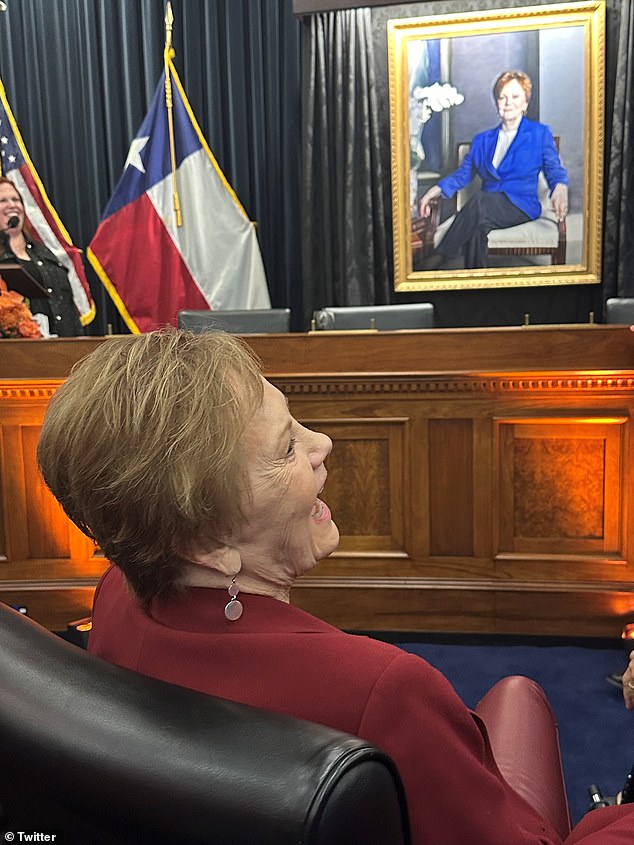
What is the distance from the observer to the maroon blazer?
0.68 metres

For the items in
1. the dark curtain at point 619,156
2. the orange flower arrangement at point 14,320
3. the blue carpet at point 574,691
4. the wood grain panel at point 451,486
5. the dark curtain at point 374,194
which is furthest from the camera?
the dark curtain at point 374,194

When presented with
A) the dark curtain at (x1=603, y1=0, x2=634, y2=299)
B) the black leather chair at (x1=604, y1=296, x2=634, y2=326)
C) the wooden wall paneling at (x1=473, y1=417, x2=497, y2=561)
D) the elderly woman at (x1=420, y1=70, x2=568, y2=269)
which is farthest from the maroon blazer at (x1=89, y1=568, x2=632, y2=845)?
the elderly woman at (x1=420, y1=70, x2=568, y2=269)

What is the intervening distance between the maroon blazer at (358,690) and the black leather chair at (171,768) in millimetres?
140

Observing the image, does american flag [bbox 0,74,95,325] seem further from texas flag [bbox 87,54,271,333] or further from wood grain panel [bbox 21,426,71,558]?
wood grain panel [bbox 21,426,71,558]

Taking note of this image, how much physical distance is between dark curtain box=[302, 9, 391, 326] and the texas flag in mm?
537

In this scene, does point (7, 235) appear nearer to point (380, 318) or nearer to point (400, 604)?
point (380, 318)

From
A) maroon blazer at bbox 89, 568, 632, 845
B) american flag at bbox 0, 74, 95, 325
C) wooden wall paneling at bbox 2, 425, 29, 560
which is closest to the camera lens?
maroon blazer at bbox 89, 568, 632, 845

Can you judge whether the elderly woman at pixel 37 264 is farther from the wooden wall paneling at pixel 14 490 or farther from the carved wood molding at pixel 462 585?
the carved wood molding at pixel 462 585

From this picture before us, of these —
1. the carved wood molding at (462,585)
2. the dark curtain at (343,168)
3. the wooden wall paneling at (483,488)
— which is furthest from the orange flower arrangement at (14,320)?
the dark curtain at (343,168)

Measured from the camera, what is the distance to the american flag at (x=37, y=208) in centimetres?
536

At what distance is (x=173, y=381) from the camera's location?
0.80 m

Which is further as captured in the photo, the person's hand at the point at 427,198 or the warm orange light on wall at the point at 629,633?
the person's hand at the point at 427,198

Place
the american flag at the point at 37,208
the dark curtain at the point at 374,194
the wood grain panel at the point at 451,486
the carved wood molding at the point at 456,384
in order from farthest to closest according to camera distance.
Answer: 1. the american flag at the point at 37,208
2. the dark curtain at the point at 374,194
3. the wood grain panel at the point at 451,486
4. the carved wood molding at the point at 456,384

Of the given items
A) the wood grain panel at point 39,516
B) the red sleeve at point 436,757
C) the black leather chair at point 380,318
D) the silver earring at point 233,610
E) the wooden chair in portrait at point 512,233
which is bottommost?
the wood grain panel at point 39,516
